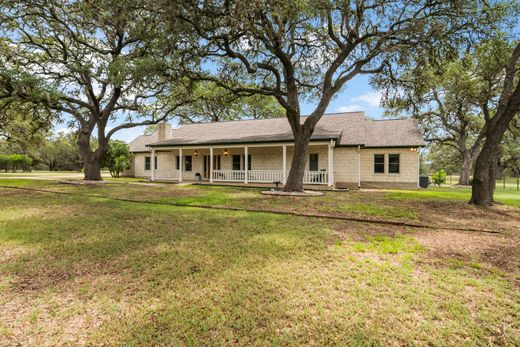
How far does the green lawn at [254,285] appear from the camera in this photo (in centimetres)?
262

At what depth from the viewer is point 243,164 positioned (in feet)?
66.6

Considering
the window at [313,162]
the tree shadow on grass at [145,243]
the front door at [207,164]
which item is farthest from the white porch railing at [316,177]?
the tree shadow on grass at [145,243]

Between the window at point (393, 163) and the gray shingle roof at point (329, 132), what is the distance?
86cm

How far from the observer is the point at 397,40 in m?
12.2

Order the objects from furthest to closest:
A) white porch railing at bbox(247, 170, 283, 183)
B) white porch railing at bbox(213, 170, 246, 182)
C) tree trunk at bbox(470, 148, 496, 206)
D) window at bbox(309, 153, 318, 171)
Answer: white porch railing at bbox(213, 170, 246, 182)
window at bbox(309, 153, 318, 171)
white porch railing at bbox(247, 170, 283, 183)
tree trunk at bbox(470, 148, 496, 206)

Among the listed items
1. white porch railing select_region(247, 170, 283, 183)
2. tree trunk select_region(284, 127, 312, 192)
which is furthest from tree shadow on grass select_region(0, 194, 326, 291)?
white porch railing select_region(247, 170, 283, 183)

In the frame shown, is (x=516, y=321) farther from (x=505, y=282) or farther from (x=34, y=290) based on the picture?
(x=34, y=290)

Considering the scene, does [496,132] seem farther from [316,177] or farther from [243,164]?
[243,164]

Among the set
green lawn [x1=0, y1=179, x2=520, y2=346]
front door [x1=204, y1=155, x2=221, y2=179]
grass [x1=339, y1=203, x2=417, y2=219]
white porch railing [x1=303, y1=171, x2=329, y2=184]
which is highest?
front door [x1=204, y1=155, x2=221, y2=179]

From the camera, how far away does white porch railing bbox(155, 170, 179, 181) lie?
71.8 ft

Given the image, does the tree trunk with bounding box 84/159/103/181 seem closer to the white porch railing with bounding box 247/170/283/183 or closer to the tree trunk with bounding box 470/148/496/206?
the white porch railing with bounding box 247/170/283/183

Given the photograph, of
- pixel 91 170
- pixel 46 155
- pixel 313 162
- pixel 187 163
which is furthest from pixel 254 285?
pixel 46 155

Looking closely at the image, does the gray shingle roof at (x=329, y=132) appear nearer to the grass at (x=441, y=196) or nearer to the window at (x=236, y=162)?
the window at (x=236, y=162)

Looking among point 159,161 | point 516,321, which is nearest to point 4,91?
point 159,161
